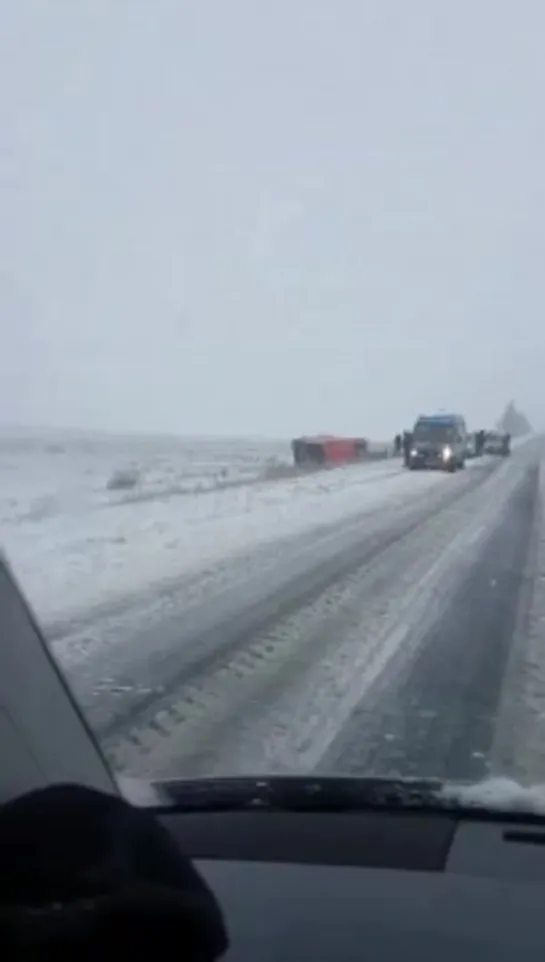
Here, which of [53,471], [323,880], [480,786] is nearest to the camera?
[323,880]

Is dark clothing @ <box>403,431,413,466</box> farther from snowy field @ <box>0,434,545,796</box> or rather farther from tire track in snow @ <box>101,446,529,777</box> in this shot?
tire track in snow @ <box>101,446,529,777</box>

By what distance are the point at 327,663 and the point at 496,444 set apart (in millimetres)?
42964

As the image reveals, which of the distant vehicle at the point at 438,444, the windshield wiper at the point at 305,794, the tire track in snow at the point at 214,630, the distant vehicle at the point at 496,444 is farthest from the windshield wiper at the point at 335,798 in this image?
the distant vehicle at the point at 496,444

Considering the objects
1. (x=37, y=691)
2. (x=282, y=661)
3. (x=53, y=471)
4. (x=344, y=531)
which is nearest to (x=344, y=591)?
(x=282, y=661)

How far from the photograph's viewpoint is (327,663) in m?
9.62

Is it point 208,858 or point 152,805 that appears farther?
point 152,805

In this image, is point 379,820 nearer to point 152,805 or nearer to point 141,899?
point 152,805

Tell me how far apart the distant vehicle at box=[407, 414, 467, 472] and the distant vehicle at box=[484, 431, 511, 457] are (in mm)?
7843

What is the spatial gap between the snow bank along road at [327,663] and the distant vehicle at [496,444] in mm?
34158

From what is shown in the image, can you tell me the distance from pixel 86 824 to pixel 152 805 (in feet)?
6.03

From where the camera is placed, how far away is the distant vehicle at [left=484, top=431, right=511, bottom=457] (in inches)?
2016

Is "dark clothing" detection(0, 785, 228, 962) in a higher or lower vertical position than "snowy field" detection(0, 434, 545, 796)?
higher

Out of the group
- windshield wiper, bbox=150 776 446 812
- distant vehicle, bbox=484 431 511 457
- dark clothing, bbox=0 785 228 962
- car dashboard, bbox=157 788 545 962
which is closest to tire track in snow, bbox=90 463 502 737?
windshield wiper, bbox=150 776 446 812

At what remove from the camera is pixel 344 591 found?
13.2 meters
